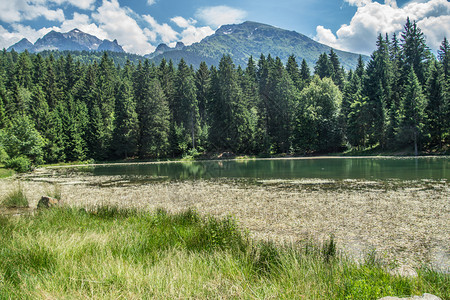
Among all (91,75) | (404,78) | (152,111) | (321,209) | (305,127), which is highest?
(91,75)

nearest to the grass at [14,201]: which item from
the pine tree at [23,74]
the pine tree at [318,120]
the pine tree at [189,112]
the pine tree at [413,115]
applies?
the pine tree at [189,112]

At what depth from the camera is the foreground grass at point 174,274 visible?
151 inches

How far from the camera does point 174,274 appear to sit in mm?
4352

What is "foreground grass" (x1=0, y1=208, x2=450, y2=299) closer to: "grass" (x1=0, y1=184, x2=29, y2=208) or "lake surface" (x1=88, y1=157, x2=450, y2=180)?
"grass" (x1=0, y1=184, x2=29, y2=208)

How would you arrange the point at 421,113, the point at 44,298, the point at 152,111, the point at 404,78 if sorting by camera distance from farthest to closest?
the point at 152,111 < the point at 404,78 < the point at 421,113 < the point at 44,298

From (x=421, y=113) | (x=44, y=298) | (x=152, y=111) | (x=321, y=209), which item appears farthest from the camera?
(x=152, y=111)

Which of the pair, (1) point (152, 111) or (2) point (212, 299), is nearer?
(2) point (212, 299)

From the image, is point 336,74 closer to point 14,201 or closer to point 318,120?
point 318,120

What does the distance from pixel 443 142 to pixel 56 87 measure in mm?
92142

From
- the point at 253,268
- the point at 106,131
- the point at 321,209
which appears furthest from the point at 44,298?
the point at 106,131

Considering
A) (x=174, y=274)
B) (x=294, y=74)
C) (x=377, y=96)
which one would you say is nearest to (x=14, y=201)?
(x=174, y=274)

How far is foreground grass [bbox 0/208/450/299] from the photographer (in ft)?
12.6

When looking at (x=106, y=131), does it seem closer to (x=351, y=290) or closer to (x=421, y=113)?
(x=421, y=113)

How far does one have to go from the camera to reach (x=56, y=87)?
81.7 meters
